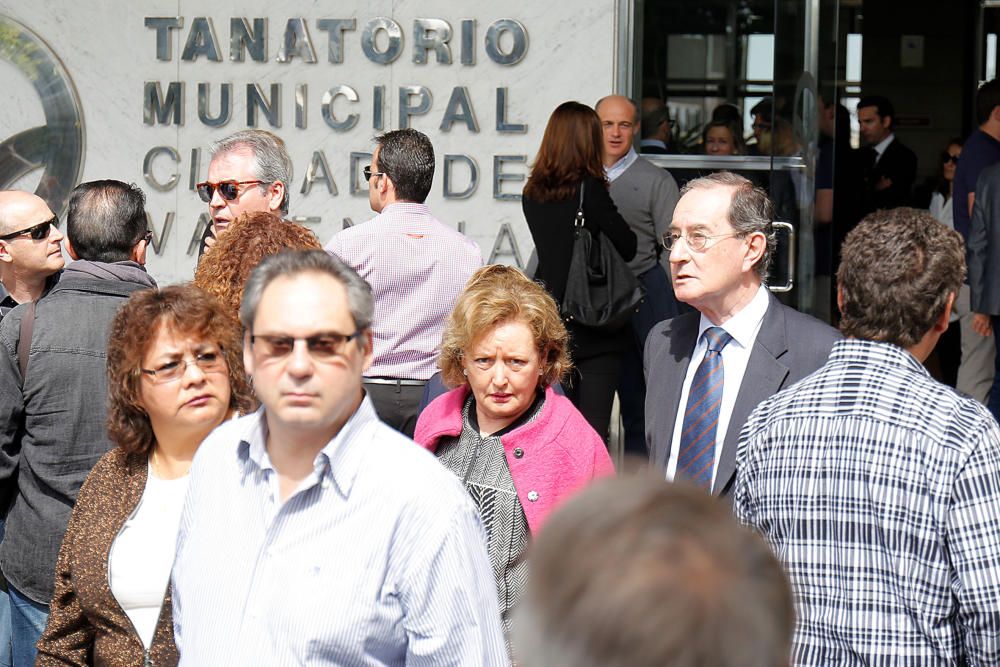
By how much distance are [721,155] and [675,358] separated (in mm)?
4415

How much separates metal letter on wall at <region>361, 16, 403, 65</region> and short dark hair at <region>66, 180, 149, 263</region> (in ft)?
11.9

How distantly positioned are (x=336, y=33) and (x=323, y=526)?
575 centimetres

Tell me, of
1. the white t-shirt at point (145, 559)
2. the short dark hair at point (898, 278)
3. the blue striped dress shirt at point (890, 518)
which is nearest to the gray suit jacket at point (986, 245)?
the short dark hair at point (898, 278)

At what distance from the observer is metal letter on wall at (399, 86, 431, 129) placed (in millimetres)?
7551

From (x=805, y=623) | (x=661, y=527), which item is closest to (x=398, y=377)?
(x=805, y=623)

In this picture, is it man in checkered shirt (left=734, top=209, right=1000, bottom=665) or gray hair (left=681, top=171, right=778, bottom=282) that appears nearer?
man in checkered shirt (left=734, top=209, right=1000, bottom=665)

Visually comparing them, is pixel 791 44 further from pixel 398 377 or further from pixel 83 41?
pixel 83 41

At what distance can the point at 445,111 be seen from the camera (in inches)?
297

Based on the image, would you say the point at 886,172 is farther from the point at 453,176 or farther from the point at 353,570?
the point at 353,570

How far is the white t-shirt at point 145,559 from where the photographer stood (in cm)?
292

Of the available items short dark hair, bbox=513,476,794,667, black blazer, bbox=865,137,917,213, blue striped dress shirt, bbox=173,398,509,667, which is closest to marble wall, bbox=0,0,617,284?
black blazer, bbox=865,137,917,213

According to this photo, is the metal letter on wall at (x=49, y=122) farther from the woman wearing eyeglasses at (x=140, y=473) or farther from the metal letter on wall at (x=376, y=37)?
the woman wearing eyeglasses at (x=140, y=473)

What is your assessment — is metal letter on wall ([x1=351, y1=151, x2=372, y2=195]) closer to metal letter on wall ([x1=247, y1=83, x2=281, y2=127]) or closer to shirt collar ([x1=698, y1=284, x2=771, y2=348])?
metal letter on wall ([x1=247, y1=83, x2=281, y2=127])

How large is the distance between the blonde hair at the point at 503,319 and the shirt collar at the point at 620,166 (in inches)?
103
